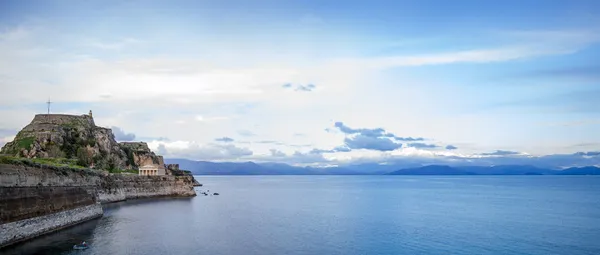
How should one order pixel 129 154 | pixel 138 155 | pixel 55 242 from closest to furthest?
1. pixel 55 242
2. pixel 129 154
3. pixel 138 155

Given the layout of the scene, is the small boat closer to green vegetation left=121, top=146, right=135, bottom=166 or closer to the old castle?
the old castle

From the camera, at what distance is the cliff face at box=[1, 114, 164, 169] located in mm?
89125

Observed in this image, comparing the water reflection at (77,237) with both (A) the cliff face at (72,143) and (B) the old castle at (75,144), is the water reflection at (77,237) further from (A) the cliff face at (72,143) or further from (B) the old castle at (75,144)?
(B) the old castle at (75,144)

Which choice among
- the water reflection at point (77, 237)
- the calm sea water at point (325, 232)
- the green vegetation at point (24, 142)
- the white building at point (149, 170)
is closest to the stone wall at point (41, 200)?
the water reflection at point (77, 237)

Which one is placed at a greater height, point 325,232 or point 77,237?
point 77,237

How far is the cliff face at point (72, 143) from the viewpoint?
8912cm

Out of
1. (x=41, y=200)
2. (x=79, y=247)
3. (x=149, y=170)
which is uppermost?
(x=149, y=170)

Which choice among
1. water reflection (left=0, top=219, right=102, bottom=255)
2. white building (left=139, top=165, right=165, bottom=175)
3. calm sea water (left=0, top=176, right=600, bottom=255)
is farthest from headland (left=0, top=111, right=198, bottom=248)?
calm sea water (left=0, top=176, right=600, bottom=255)

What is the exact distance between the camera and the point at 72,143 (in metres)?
97.1

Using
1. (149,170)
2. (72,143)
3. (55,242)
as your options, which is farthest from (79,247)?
(149,170)

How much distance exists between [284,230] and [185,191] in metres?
57.9

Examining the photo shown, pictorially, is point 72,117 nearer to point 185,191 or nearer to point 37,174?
point 185,191

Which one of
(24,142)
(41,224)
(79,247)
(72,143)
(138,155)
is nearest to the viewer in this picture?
(79,247)

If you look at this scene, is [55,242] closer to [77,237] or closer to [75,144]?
[77,237]
